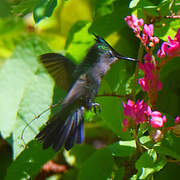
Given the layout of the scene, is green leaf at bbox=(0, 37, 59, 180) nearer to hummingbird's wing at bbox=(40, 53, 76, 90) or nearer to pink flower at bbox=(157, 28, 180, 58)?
hummingbird's wing at bbox=(40, 53, 76, 90)

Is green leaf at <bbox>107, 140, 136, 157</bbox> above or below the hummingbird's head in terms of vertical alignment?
below

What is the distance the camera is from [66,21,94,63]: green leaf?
0.73m

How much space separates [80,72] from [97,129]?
37cm

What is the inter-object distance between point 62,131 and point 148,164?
0.44 ft

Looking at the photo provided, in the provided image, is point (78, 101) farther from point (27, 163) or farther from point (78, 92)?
point (27, 163)

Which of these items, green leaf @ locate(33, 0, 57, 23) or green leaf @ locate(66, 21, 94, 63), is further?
green leaf @ locate(66, 21, 94, 63)

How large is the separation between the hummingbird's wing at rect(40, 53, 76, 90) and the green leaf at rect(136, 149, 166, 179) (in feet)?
0.60

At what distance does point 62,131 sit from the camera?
493mm

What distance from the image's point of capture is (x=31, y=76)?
0.81 meters

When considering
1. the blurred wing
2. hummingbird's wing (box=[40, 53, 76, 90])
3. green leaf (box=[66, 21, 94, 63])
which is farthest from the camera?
green leaf (box=[66, 21, 94, 63])

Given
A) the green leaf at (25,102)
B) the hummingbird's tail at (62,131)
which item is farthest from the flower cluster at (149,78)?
the green leaf at (25,102)

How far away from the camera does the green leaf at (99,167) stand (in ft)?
1.92

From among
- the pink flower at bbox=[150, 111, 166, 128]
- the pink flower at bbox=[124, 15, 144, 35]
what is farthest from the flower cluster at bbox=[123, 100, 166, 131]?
the pink flower at bbox=[124, 15, 144, 35]

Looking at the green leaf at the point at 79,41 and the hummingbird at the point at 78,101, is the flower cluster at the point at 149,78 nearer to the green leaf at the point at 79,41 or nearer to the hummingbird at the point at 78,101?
the hummingbird at the point at 78,101
